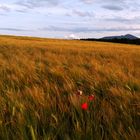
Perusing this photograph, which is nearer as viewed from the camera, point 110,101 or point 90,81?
point 110,101

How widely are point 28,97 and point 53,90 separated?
0.92ft

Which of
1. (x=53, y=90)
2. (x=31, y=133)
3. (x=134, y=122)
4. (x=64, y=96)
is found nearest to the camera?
(x=31, y=133)

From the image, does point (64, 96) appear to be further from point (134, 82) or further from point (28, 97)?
point (134, 82)

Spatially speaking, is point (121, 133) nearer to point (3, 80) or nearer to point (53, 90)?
point (53, 90)

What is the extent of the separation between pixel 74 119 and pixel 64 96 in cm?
42

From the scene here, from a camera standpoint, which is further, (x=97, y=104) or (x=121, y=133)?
(x=97, y=104)

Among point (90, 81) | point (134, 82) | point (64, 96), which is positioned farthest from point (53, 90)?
point (134, 82)

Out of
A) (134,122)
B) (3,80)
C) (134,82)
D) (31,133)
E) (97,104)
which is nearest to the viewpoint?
(31,133)

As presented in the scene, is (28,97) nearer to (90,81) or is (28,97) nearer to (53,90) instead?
(53,90)

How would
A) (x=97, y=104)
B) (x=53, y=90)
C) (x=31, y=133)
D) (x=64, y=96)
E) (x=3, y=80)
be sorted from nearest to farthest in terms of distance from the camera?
(x=31, y=133)
(x=97, y=104)
(x=64, y=96)
(x=53, y=90)
(x=3, y=80)

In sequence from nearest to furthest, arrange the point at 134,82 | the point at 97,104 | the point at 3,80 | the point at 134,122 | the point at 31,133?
the point at 31,133
the point at 134,122
the point at 97,104
the point at 134,82
the point at 3,80

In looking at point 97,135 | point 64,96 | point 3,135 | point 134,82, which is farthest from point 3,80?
point 97,135

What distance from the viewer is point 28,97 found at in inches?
80.7

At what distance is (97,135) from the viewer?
146cm
